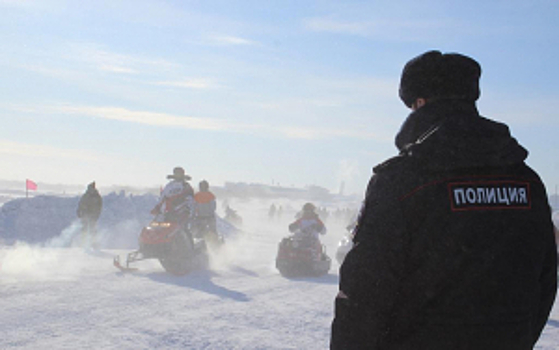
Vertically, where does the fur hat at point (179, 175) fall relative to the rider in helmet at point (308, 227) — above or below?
above

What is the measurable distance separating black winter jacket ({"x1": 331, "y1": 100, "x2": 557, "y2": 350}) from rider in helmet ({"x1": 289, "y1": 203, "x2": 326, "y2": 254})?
11.1 m

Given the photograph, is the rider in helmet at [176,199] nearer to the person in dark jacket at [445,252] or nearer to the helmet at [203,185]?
the helmet at [203,185]

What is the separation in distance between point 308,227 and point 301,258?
1056 millimetres

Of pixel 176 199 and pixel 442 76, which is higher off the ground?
pixel 442 76

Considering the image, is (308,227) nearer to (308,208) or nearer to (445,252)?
(308,208)

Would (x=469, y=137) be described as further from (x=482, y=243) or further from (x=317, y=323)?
(x=317, y=323)

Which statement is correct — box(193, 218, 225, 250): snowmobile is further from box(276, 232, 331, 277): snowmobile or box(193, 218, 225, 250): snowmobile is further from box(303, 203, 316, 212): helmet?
box(303, 203, 316, 212): helmet

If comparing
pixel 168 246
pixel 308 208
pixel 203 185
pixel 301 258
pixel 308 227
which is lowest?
pixel 301 258

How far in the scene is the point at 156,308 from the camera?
7.93 meters

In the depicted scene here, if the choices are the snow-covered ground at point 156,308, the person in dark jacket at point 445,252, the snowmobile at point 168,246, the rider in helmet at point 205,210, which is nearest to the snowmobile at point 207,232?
the rider in helmet at point 205,210

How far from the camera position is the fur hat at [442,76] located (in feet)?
7.38

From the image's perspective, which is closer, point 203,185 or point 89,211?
point 203,185

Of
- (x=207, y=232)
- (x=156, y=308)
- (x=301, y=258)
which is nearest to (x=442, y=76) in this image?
(x=156, y=308)

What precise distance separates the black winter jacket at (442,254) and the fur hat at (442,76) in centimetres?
19
